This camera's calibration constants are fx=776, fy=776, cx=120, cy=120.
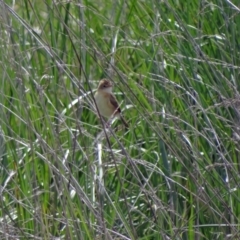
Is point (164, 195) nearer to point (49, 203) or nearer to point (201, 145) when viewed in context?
point (201, 145)

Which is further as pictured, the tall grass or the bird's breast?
the bird's breast

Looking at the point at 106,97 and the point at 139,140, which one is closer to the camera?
the point at 139,140

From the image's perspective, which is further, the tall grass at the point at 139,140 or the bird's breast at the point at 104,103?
the bird's breast at the point at 104,103

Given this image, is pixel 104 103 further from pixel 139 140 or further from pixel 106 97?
pixel 139 140

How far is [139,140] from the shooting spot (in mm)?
3002

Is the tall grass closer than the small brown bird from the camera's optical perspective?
Yes

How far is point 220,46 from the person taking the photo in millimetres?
2986

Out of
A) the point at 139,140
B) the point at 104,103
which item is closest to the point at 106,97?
the point at 104,103

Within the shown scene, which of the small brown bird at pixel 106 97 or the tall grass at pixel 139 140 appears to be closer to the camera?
the tall grass at pixel 139 140

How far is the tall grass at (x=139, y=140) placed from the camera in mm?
2311

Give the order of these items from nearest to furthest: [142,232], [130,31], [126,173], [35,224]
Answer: [35,224], [142,232], [126,173], [130,31]

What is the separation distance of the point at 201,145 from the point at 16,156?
0.66 meters

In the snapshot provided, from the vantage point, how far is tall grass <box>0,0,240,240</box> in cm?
231

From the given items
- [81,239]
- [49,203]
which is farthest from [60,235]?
[81,239]
